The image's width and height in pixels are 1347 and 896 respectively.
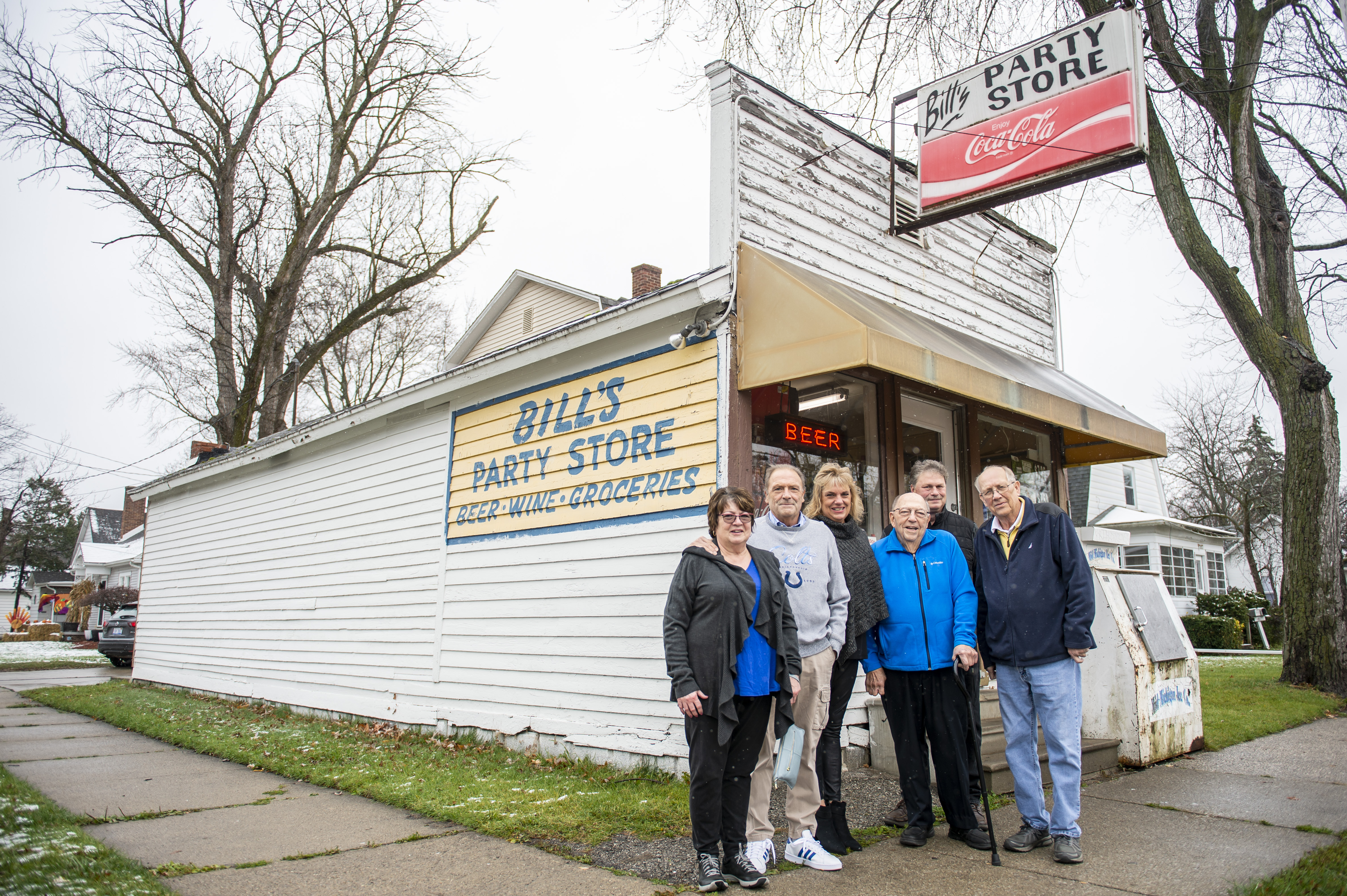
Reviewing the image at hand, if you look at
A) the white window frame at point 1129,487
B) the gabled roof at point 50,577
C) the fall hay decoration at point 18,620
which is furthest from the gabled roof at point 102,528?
the white window frame at point 1129,487

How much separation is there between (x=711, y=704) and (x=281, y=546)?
28.8 ft

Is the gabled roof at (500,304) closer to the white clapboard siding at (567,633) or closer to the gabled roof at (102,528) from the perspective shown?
the white clapboard siding at (567,633)

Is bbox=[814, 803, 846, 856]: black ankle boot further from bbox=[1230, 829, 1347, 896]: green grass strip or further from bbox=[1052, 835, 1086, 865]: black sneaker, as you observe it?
bbox=[1230, 829, 1347, 896]: green grass strip

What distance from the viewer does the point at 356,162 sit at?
21.6 meters

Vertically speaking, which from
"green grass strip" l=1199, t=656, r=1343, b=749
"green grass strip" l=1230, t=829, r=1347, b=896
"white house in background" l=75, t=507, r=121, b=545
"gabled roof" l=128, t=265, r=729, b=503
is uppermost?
"white house in background" l=75, t=507, r=121, b=545

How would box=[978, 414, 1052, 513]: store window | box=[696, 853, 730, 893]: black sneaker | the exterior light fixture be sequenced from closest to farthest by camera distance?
box=[696, 853, 730, 893]: black sneaker, the exterior light fixture, box=[978, 414, 1052, 513]: store window

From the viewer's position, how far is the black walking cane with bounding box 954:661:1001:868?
3768mm

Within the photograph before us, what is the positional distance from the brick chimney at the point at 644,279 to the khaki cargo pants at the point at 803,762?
53.5ft

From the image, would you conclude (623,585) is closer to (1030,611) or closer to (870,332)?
(870,332)

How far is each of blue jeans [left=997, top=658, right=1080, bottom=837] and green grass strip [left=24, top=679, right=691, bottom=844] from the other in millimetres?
1676

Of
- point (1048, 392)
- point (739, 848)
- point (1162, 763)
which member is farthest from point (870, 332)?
point (1162, 763)

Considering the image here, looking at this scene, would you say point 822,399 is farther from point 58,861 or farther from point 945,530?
point 58,861

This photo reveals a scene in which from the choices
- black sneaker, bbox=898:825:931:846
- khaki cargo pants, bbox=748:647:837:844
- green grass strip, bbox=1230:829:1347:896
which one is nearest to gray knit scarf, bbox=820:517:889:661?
khaki cargo pants, bbox=748:647:837:844

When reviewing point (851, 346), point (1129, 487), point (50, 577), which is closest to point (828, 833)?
point (851, 346)
